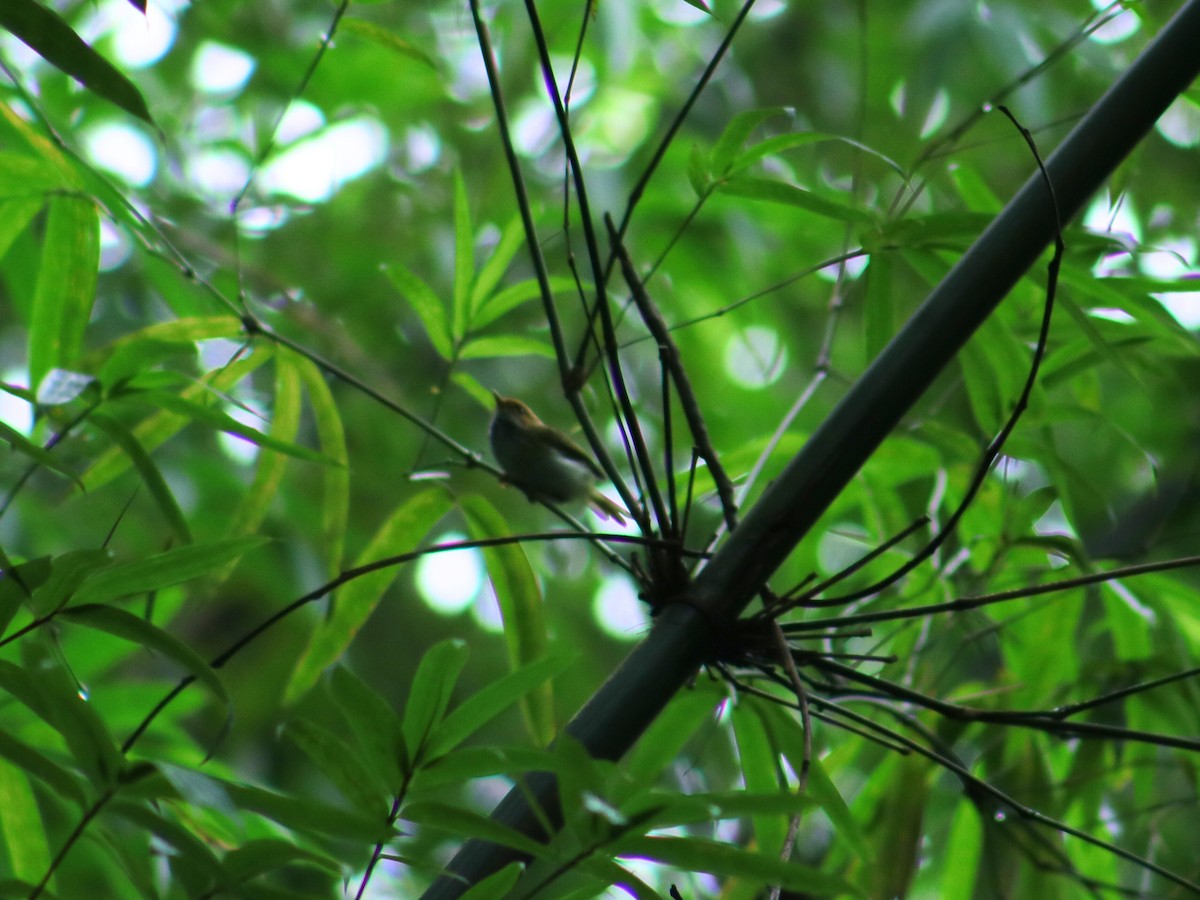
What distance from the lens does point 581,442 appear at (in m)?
2.93

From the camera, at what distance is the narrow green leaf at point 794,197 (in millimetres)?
1104

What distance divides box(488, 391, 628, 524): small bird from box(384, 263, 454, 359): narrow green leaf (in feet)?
1.35

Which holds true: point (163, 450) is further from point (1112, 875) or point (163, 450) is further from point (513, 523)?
point (1112, 875)

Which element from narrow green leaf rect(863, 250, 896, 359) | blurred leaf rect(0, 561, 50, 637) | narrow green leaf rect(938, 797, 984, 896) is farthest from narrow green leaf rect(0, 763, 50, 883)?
narrow green leaf rect(938, 797, 984, 896)

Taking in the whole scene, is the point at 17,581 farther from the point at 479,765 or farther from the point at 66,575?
the point at 479,765

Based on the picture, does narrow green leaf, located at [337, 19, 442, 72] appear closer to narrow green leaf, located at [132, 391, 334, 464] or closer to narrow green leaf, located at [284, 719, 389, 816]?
narrow green leaf, located at [132, 391, 334, 464]

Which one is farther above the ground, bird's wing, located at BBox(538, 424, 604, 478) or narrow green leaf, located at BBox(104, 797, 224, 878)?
bird's wing, located at BBox(538, 424, 604, 478)

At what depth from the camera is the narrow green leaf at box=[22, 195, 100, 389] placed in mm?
1184

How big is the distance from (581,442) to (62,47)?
2106 mm

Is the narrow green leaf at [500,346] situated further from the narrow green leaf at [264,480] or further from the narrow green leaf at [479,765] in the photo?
the narrow green leaf at [479,765]

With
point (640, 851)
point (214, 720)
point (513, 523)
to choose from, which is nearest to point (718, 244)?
point (513, 523)

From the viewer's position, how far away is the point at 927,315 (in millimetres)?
931

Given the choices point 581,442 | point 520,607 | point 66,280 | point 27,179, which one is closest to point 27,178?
point 27,179

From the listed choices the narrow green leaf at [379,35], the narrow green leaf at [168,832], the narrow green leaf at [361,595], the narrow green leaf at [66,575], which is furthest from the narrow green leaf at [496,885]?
the narrow green leaf at [379,35]
